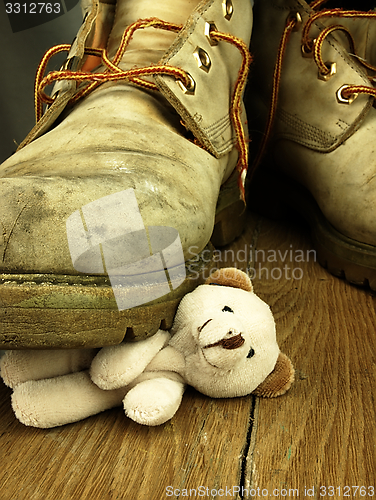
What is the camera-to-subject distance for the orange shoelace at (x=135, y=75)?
687mm

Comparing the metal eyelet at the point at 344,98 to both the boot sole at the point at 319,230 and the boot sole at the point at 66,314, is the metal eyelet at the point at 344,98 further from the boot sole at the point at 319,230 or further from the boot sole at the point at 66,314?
the boot sole at the point at 66,314

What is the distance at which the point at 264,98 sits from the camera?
39.1 inches

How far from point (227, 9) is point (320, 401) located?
0.67 meters

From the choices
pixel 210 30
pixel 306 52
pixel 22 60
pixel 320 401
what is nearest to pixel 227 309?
pixel 320 401

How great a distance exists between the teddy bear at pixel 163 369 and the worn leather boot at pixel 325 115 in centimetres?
35

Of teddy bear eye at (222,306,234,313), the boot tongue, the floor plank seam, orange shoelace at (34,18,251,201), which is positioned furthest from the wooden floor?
the boot tongue

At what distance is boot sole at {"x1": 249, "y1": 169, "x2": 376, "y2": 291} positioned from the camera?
2.66 ft

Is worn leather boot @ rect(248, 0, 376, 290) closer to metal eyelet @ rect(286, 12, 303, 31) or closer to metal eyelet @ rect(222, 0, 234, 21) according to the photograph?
metal eyelet @ rect(286, 12, 303, 31)

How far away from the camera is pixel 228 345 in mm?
487

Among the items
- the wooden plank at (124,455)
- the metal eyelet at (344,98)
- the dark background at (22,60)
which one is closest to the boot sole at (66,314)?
the wooden plank at (124,455)

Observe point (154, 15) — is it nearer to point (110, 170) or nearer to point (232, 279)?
point (110, 170)

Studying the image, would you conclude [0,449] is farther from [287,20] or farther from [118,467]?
[287,20]

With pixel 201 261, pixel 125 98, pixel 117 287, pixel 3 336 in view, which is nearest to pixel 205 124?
pixel 125 98

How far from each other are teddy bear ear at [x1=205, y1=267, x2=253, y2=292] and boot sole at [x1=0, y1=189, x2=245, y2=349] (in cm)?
13
